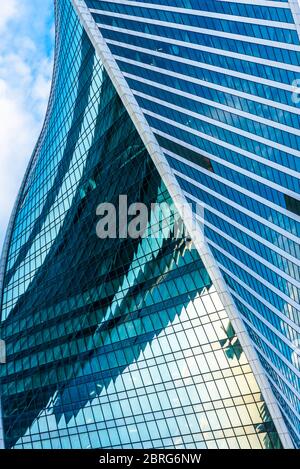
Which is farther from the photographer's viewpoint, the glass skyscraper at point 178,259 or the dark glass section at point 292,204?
the dark glass section at point 292,204

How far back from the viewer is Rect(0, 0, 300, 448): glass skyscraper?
58188 millimetres

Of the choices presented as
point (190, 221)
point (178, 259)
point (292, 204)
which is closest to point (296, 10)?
point (292, 204)

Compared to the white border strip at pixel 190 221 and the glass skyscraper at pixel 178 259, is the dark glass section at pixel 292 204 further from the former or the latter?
the white border strip at pixel 190 221

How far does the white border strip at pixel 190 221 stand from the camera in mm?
53594

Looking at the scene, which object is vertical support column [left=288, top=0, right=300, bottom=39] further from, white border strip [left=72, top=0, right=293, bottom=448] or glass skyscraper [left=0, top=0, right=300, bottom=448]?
white border strip [left=72, top=0, right=293, bottom=448]

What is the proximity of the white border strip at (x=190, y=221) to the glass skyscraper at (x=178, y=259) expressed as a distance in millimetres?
169

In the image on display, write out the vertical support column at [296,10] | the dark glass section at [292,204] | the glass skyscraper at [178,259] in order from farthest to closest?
1. the vertical support column at [296,10]
2. the dark glass section at [292,204]
3. the glass skyscraper at [178,259]

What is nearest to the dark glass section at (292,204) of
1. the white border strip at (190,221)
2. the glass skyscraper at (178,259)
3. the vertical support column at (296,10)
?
the glass skyscraper at (178,259)

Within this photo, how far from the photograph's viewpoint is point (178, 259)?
61.5 meters

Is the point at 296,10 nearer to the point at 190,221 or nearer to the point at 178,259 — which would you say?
the point at 190,221

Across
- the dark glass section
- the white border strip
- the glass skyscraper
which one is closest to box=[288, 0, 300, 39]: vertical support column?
the glass skyscraper

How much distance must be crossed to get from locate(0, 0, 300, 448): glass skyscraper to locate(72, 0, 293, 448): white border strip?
0.55 ft

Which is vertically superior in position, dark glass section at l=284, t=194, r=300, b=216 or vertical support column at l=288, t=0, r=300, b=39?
Answer: vertical support column at l=288, t=0, r=300, b=39

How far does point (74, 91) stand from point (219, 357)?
2170 inches
